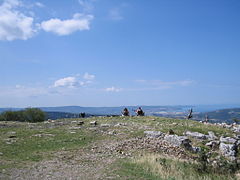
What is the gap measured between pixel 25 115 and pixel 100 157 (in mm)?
37019

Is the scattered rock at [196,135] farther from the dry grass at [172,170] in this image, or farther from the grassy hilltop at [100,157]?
the dry grass at [172,170]

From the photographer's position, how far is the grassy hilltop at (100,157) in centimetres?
1216

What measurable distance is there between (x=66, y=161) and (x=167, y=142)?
9225 mm

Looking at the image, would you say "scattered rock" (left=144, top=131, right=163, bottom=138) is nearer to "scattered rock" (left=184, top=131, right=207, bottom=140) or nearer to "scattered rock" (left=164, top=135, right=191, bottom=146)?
"scattered rock" (left=164, top=135, right=191, bottom=146)

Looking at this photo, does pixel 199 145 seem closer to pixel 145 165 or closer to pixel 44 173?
pixel 145 165

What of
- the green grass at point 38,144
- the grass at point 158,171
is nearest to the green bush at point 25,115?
the green grass at point 38,144

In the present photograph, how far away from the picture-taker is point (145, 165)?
13.4m

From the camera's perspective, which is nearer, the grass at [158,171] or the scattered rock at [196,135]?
the grass at [158,171]

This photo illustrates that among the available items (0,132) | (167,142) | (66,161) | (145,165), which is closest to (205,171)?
(145,165)

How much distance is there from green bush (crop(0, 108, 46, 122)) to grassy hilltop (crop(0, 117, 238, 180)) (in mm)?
27044

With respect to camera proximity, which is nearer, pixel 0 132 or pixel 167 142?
pixel 167 142

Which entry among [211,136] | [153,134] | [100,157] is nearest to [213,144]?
[211,136]

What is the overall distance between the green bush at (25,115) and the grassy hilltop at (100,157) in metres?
27.0

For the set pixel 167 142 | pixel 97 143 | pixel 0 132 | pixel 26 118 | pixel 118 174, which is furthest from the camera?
pixel 26 118
